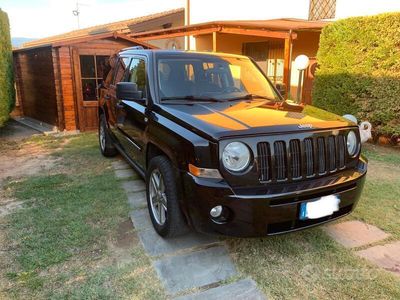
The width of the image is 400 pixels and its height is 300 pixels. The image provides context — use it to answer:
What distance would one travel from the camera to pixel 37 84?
9070 mm

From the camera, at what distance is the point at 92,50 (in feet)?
26.8

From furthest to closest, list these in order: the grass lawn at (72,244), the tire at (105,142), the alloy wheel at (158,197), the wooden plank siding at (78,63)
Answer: the wooden plank siding at (78,63) < the tire at (105,142) < the alloy wheel at (158,197) < the grass lawn at (72,244)

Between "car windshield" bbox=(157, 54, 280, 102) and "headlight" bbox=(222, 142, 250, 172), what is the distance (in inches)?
43.1

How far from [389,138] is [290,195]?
566cm

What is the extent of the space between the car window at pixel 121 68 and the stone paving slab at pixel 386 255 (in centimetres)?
361

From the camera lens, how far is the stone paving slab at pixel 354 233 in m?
3.06

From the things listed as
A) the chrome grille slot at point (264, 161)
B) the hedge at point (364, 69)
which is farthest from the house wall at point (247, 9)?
the chrome grille slot at point (264, 161)

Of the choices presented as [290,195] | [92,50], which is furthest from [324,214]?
[92,50]

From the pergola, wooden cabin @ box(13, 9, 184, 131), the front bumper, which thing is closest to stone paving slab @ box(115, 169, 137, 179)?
the front bumper

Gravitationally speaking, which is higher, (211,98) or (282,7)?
(282,7)

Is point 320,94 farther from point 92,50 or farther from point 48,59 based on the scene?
point 48,59

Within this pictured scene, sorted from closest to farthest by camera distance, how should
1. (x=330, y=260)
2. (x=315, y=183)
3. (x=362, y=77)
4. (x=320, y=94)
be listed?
1. (x=315, y=183)
2. (x=330, y=260)
3. (x=362, y=77)
4. (x=320, y=94)

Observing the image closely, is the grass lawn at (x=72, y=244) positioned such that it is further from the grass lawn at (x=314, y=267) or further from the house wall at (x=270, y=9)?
the house wall at (x=270, y=9)

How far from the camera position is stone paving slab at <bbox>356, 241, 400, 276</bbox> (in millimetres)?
2709
